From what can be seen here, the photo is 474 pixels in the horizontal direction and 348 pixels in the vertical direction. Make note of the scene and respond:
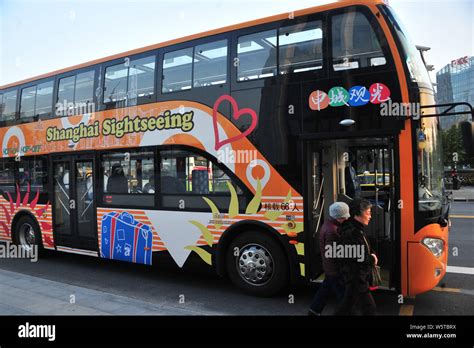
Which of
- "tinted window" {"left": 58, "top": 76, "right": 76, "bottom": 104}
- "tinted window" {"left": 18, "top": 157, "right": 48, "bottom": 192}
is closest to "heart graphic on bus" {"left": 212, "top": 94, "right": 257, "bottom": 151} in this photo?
"tinted window" {"left": 58, "top": 76, "right": 76, "bottom": 104}

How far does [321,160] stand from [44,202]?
6399 mm

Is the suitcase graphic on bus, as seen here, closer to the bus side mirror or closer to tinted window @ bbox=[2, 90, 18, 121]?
tinted window @ bbox=[2, 90, 18, 121]

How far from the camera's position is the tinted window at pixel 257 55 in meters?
5.85

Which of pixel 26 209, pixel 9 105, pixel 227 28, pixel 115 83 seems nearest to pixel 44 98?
pixel 9 105

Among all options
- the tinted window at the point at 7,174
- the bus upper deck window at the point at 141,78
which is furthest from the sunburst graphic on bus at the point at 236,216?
the tinted window at the point at 7,174

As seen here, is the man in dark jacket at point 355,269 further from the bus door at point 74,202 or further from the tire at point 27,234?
the tire at point 27,234

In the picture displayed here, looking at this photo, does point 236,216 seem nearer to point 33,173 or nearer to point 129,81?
point 129,81

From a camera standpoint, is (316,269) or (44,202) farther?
(44,202)

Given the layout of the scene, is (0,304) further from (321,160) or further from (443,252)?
(443,252)

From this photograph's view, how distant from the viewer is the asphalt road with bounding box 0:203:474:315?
554 centimetres

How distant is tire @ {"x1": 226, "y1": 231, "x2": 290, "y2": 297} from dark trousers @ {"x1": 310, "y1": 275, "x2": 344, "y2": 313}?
3.47 ft

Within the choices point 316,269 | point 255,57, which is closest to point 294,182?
point 316,269

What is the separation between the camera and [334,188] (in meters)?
6.55

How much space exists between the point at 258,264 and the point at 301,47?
10.6ft
